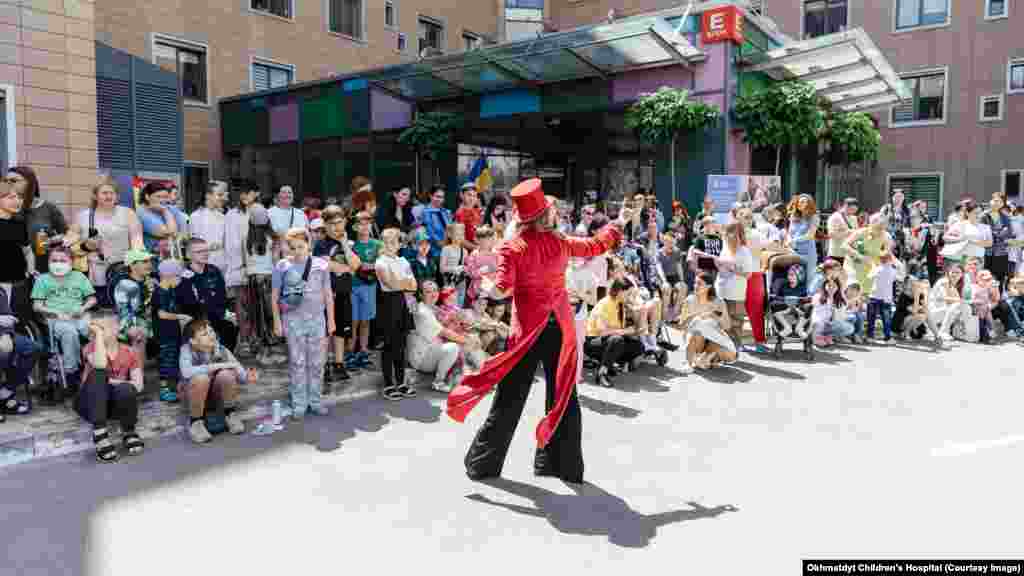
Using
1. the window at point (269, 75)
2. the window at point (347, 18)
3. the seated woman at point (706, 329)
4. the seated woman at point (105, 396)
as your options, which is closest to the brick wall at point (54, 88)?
the seated woman at point (105, 396)

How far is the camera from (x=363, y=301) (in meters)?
7.99

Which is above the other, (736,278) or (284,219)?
(284,219)

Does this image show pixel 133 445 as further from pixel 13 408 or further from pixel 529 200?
pixel 529 200

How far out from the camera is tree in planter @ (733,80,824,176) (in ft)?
42.3

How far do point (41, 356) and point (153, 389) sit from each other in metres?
1.01

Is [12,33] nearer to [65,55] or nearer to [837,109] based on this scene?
[65,55]

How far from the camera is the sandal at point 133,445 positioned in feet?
18.1

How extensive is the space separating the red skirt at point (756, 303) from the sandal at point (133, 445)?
7.13m


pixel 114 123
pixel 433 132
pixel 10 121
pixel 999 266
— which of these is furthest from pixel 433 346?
pixel 999 266

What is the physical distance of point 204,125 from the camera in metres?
20.4

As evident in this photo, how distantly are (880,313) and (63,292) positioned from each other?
10.1m

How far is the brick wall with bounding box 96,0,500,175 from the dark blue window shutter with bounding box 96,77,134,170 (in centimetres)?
620

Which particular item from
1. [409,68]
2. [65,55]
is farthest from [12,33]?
[409,68]

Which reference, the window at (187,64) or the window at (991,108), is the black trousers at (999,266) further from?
the window at (187,64)
